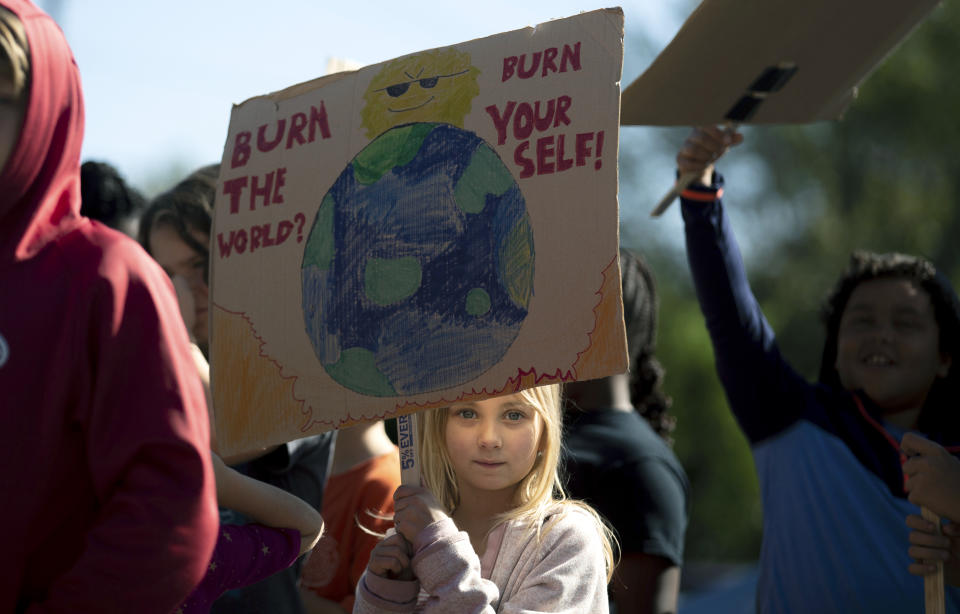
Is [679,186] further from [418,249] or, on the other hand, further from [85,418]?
[85,418]

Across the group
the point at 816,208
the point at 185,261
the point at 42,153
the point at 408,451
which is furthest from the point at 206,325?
the point at 816,208

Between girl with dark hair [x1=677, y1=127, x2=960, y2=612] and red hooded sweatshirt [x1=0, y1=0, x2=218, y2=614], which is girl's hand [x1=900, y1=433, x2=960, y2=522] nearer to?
girl with dark hair [x1=677, y1=127, x2=960, y2=612]

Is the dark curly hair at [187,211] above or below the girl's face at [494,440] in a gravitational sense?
above

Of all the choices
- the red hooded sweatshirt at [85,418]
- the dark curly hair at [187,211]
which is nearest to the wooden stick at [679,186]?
the dark curly hair at [187,211]

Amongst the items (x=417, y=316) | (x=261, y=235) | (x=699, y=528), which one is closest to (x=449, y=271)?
(x=417, y=316)

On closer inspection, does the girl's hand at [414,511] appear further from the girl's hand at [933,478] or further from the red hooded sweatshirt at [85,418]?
the girl's hand at [933,478]

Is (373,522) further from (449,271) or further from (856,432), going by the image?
(856,432)

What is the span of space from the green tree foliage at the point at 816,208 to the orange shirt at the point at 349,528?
43.1ft

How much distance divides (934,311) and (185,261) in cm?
218

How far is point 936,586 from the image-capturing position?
2.48 meters

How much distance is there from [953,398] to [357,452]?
1.71 meters

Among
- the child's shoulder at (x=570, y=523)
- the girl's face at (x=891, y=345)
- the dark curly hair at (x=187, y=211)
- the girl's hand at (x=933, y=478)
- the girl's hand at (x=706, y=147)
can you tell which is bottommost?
the child's shoulder at (x=570, y=523)

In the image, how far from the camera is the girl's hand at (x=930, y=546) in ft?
8.15

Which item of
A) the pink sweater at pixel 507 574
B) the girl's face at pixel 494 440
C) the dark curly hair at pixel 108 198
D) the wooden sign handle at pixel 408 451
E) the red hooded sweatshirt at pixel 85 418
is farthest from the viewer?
the dark curly hair at pixel 108 198
